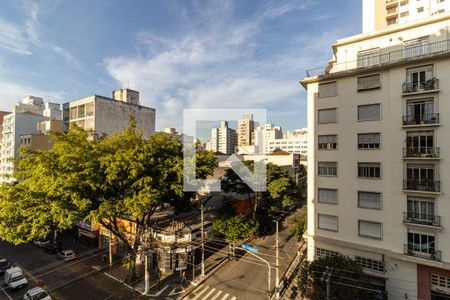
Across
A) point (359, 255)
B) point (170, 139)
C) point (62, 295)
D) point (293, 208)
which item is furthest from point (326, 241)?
point (293, 208)

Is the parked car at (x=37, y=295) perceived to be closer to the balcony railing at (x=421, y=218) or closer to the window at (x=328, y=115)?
the window at (x=328, y=115)

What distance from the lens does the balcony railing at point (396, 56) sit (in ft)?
53.7

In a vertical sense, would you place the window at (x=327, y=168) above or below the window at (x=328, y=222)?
above

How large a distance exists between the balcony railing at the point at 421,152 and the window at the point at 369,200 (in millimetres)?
3488

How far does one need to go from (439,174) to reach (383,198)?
358 centimetres

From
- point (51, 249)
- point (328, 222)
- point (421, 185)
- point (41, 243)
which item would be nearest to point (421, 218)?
point (421, 185)

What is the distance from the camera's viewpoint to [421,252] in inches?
623

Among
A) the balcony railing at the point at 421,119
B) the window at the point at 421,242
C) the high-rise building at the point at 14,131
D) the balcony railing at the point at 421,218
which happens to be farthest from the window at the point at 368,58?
the high-rise building at the point at 14,131

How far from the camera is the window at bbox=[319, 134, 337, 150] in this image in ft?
63.2

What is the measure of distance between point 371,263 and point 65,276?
1048 inches

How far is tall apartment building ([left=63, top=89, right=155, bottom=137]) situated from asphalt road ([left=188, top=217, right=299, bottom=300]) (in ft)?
94.0

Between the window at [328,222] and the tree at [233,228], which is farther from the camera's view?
the tree at [233,228]

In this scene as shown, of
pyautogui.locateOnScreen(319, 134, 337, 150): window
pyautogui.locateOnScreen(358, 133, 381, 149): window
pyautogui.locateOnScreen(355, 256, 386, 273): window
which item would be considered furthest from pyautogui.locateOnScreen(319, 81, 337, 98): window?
pyautogui.locateOnScreen(355, 256, 386, 273): window

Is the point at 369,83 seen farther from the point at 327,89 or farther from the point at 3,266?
the point at 3,266
